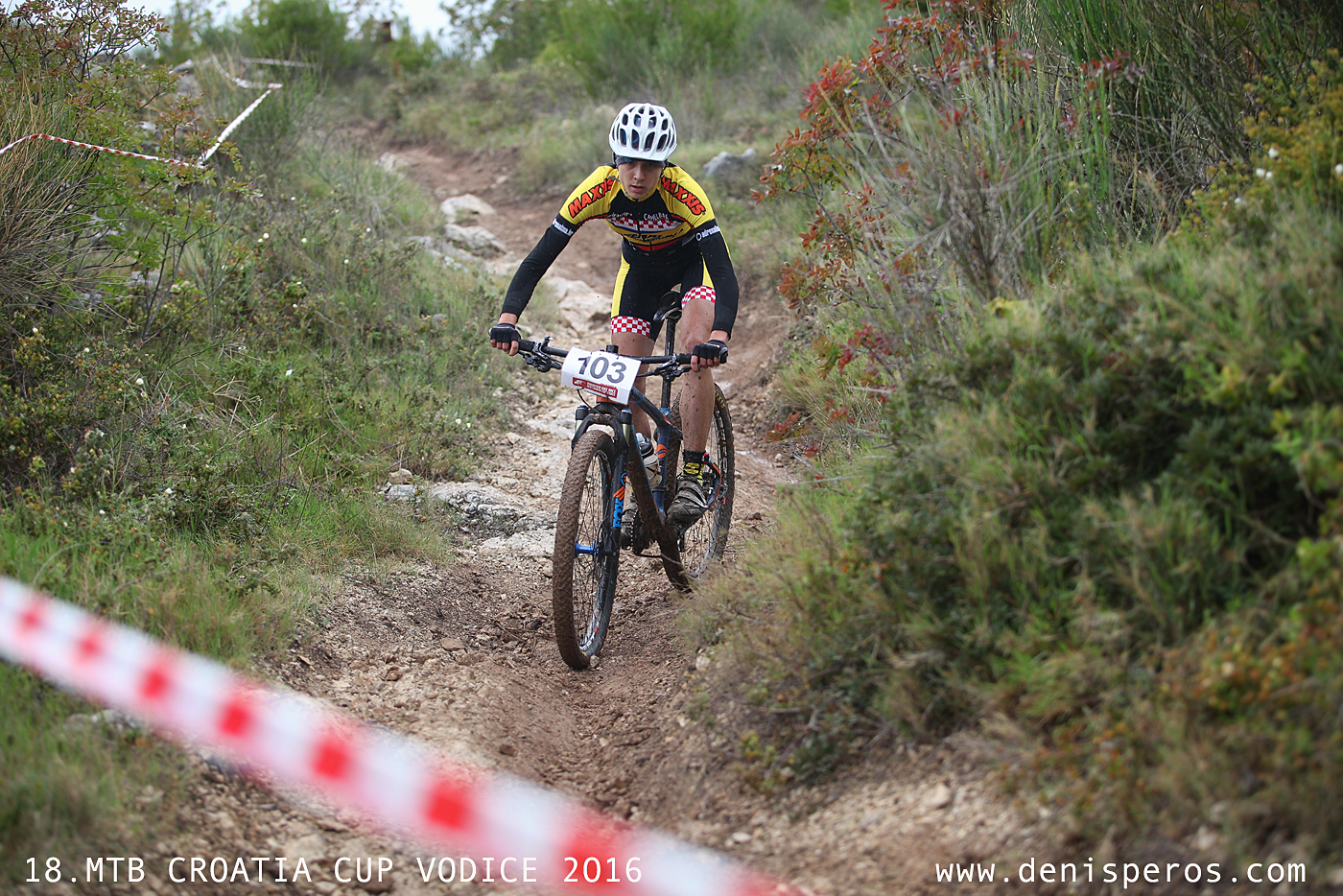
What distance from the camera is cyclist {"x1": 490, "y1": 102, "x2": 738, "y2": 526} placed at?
399 cm

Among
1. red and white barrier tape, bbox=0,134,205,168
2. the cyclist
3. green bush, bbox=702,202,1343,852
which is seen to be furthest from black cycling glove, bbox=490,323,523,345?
red and white barrier tape, bbox=0,134,205,168

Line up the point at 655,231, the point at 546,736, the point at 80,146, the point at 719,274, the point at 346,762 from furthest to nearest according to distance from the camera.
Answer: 1. the point at 80,146
2. the point at 655,231
3. the point at 719,274
4. the point at 546,736
5. the point at 346,762

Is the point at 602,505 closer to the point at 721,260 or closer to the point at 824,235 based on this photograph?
the point at 721,260

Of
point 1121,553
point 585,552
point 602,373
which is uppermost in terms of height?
point 602,373

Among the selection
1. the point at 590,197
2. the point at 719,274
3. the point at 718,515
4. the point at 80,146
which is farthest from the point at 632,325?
the point at 80,146

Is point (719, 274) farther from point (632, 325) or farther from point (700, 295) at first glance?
point (632, 325)

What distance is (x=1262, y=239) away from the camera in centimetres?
280

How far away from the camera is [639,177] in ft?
13.3

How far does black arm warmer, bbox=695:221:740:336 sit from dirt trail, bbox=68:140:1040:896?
1444 millimetres

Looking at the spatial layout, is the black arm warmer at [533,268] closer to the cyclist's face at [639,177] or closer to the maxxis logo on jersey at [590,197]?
A: the maxxis logo on jersey at [590,197]

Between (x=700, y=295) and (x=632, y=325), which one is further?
(x=632, y=325)

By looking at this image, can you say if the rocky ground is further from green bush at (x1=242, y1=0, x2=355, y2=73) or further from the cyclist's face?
green bush at (x1=242, y1=0, x2=355, y2=73)

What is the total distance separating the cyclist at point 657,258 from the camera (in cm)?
399

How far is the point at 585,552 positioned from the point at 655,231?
1.68 meters
